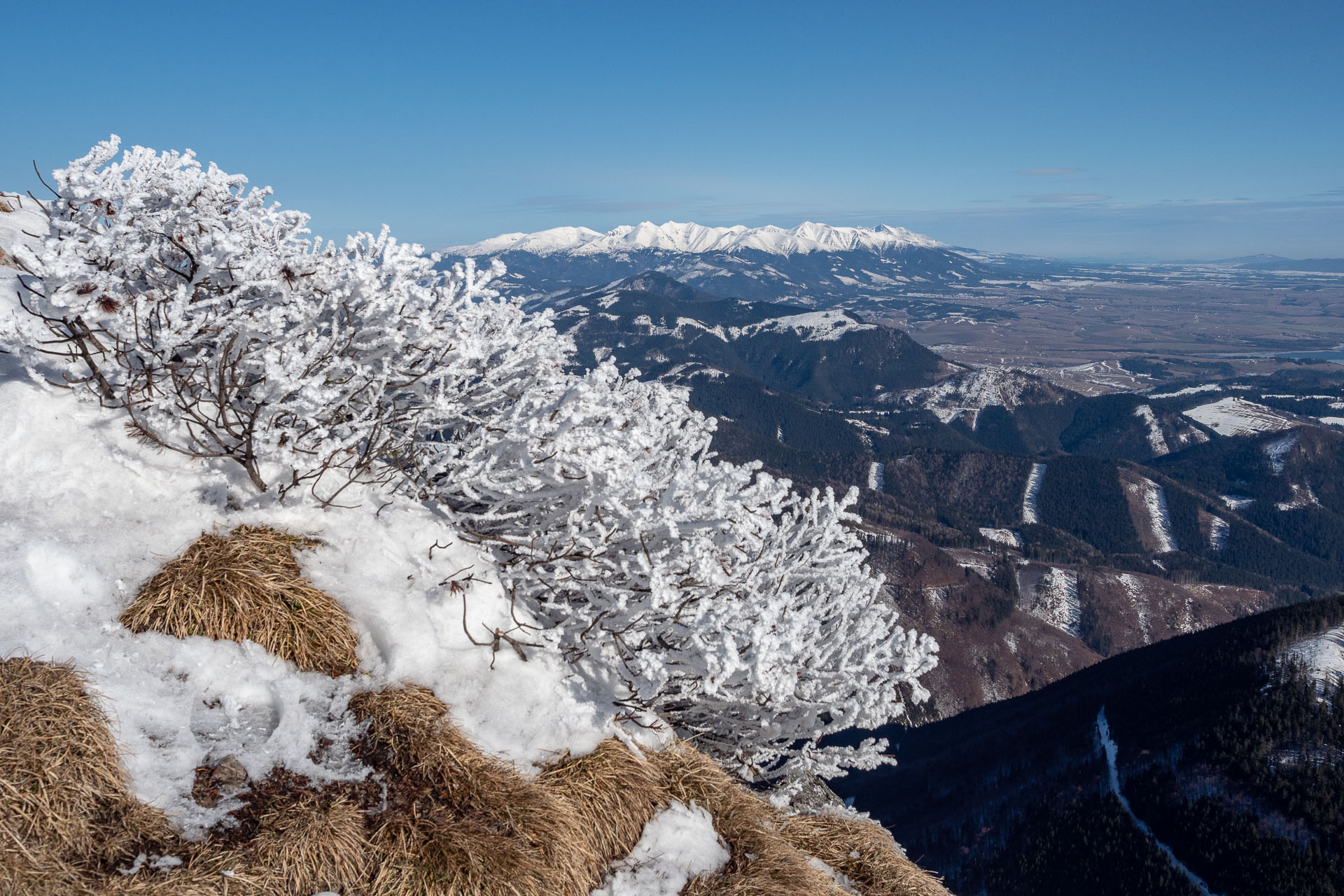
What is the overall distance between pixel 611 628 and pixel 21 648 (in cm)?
492

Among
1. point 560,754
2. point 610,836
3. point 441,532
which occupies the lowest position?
point 610,836

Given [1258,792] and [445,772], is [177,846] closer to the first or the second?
[445,772]

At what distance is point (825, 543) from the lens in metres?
10.9

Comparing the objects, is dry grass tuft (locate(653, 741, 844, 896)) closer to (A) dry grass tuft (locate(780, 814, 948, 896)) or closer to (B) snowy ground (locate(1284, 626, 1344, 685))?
(A) dry grass tuft (locate(780, 814, 948, 896))

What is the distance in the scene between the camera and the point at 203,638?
598 cm

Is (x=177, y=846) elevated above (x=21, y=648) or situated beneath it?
situated beneath

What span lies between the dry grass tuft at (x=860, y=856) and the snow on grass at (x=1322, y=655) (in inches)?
5580

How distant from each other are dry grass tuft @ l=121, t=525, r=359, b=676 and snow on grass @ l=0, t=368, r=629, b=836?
120 millimetres

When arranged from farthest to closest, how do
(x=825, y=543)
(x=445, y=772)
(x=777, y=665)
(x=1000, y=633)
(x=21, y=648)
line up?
(x=1000, y=633), (x=825, y=543), (x=777, y=665), (x=445, y=772), (x=21, y=648)

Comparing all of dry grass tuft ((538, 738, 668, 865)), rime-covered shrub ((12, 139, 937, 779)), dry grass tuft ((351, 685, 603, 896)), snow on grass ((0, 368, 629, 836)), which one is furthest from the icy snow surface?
snow on grass ((0, 368, 629, 836))

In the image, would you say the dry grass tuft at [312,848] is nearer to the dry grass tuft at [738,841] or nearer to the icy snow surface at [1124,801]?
the dry grass tuft at [738,841]

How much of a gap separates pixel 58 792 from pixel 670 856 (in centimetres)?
491

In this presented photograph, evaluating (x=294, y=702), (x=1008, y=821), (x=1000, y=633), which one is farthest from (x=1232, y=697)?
(x=294, y=702)

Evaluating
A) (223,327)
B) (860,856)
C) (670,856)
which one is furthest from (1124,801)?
(223,327)
